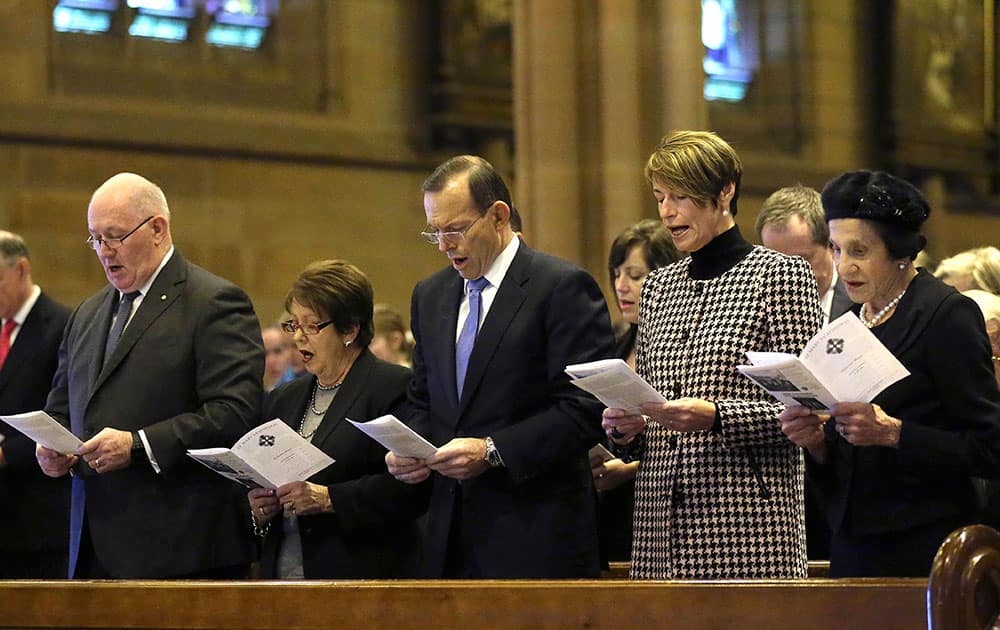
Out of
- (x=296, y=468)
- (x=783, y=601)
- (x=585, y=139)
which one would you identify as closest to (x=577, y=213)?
(x=585, y=139)

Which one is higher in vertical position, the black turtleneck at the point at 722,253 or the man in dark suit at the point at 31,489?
the black turtleneck at the point at 722,253

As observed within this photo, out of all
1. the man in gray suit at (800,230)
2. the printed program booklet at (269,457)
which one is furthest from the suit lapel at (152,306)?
the man in gray suit at (800,230)

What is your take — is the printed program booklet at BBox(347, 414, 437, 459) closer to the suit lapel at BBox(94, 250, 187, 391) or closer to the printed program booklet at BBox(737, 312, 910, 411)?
the printed program booklet at BBox(737, 312, 910, 411)

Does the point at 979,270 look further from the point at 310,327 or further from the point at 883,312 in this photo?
the point at 310,327

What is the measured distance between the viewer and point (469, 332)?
464 cm

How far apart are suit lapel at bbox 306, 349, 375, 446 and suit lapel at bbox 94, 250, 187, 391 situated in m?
0.60

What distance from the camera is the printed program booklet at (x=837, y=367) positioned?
375 centimetres

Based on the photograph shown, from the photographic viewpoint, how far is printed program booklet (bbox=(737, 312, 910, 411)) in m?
3.75

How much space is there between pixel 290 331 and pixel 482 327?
89 cm

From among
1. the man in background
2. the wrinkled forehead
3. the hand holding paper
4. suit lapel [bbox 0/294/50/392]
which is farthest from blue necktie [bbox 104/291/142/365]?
the man in background

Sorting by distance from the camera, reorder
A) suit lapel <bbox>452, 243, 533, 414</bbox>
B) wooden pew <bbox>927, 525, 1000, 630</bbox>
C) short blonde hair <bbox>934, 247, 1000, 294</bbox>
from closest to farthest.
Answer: wooden pew <bbox>927, 525, 1000, 630</bbox>
suit lapel <bbox>452, 243, 533, 414</bbox>
short blonde hair <bbox>934, 247, 1000, 294</bbox>

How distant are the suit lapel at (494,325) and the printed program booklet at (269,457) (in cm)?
47

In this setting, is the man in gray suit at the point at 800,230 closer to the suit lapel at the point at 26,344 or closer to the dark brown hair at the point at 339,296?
the dark brown hair at the point at 339,296

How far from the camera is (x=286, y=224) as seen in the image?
12.4 metres
